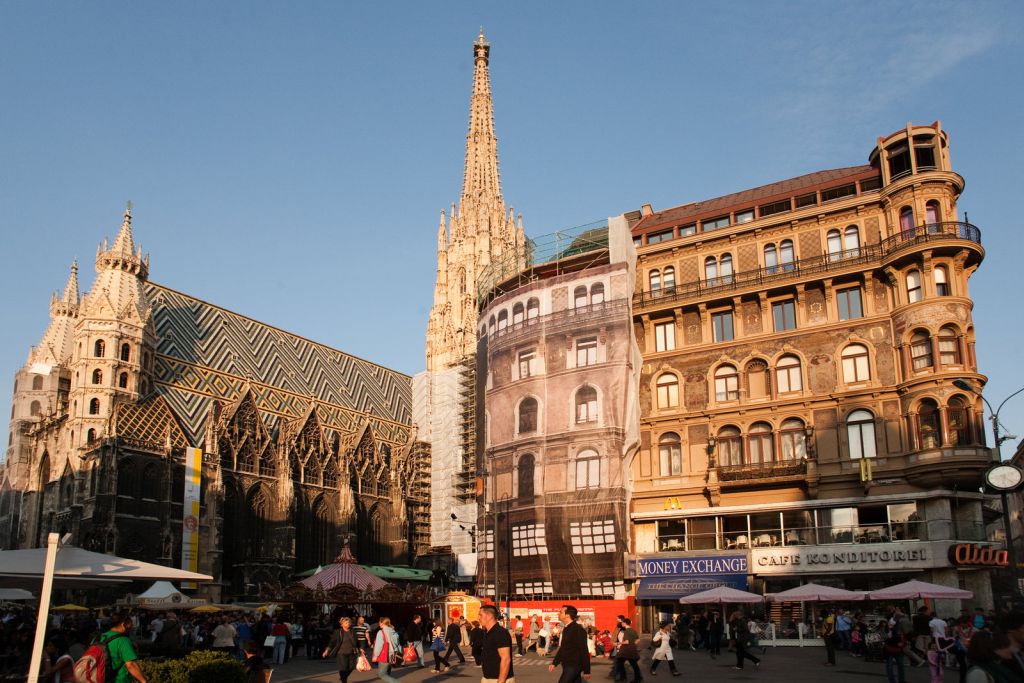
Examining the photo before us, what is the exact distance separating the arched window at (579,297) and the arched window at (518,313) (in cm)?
259

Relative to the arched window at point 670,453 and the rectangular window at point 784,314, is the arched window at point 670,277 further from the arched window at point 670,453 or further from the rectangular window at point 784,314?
the arched window at point 670,453

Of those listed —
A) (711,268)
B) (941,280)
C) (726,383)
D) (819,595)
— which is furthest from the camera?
(711,268)

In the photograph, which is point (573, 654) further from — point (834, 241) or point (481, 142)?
point (481, 142)

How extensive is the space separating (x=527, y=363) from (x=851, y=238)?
1390 cm

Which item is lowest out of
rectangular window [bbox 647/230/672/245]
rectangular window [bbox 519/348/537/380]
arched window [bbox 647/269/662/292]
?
rectangular window [bbox 519/348/537/380]

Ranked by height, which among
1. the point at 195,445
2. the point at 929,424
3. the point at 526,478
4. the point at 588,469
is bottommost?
the point at 526,478

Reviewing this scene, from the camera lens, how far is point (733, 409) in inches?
1380

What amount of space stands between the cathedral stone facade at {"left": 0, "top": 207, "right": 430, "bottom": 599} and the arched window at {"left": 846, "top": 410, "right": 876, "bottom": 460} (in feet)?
131

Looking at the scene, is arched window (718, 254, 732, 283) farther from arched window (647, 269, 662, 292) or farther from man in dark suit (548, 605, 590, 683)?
man in dark suit (548, 605, 590, 683)

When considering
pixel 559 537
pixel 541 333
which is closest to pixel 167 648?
pixel 559 537

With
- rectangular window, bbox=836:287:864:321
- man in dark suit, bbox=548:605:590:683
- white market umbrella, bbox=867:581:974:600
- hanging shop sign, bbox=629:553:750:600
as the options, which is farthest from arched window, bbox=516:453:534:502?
man in dark suit, bbox=548:605:590:683

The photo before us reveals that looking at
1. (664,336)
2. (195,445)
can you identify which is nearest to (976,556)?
(664,336)

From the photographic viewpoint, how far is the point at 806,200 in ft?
122

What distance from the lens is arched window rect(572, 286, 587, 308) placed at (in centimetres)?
3897
